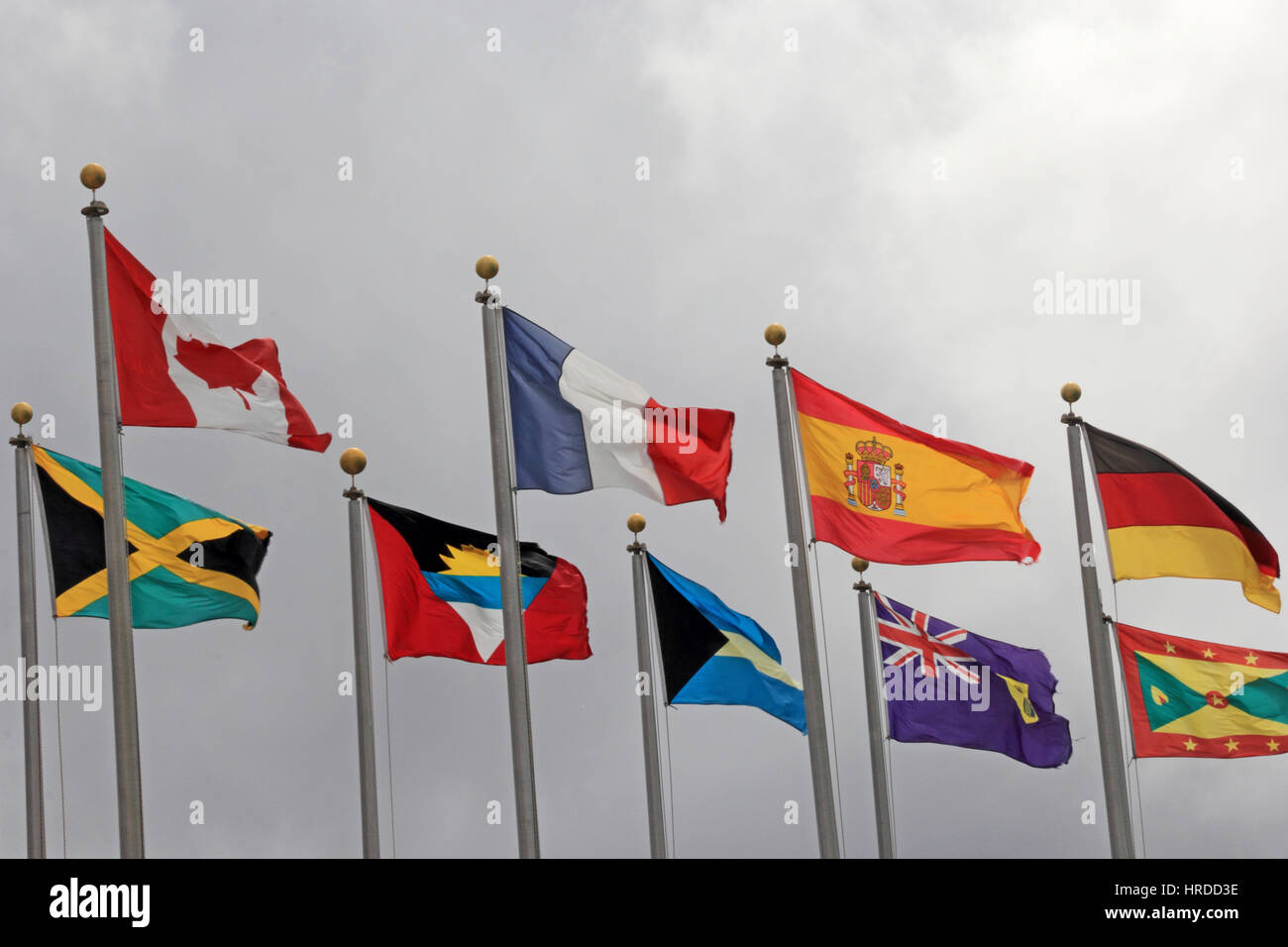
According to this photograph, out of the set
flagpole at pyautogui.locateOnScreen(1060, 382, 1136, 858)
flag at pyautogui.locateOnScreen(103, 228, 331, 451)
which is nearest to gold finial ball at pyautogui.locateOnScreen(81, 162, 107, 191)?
flag at pyautogui.locateOnScreen(103, 228, 331, 451)

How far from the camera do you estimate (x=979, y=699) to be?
29.9 metres

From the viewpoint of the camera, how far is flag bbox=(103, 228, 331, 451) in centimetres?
2106

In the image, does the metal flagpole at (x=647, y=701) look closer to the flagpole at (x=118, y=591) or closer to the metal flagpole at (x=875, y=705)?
the metal flagpole at (x=875, y=705)

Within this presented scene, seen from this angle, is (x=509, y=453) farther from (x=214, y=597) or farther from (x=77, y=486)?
(x=77, y=486)

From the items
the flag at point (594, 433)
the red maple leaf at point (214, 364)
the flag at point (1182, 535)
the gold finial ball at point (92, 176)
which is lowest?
the flag at point (1182, 535)

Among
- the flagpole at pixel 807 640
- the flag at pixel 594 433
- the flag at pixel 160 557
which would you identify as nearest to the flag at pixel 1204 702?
the flagpole at pixel 807 640

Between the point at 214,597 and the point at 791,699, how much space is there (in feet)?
34.6

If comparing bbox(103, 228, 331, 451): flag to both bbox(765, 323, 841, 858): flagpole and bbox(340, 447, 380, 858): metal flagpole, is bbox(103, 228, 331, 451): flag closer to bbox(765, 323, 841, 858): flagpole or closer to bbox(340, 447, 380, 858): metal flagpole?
bbox(340, 447, 380, 858): metal flagpole

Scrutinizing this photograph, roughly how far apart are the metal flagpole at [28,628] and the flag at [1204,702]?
17944 mm

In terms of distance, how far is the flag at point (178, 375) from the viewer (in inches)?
829

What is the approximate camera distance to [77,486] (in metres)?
24.5

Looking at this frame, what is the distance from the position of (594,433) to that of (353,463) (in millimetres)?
4240
